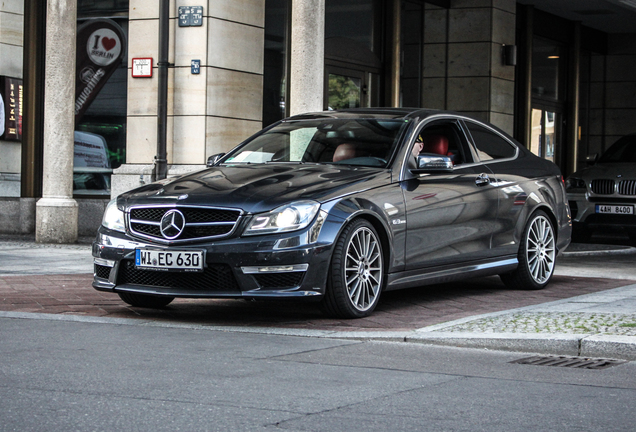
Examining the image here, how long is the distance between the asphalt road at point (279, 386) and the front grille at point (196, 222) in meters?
0.66

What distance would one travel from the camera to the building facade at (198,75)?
545 inches

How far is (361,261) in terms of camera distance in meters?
7.06

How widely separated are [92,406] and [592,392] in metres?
2.33

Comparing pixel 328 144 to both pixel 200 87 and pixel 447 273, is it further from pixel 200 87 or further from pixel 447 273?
pixel 200 87

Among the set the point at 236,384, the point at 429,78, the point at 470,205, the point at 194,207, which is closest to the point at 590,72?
the point at 429,78

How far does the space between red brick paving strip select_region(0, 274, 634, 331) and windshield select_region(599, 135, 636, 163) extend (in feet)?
23.8

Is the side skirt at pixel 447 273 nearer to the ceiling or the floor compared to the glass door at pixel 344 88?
nearer to the floor

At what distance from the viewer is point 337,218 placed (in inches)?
267

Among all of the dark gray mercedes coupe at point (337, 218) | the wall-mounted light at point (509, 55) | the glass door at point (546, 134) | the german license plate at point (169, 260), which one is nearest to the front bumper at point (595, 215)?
the wall-mounted light at point (509, 55)

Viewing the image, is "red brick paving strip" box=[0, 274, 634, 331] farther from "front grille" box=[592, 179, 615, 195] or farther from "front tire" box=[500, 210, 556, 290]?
"front grille" box=[592, 179, 615, 195]

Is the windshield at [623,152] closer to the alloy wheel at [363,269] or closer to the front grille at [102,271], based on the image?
the alloy wheel at [363,269]

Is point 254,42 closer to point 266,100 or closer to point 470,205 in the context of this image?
point 266,100

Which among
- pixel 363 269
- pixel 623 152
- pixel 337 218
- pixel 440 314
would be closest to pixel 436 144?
pixel 440 314

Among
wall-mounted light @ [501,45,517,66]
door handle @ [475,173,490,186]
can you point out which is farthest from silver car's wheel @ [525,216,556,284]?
wall-mounted light @ [501,45,517,66]
